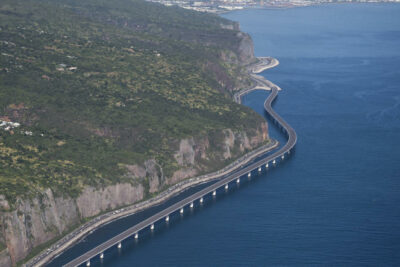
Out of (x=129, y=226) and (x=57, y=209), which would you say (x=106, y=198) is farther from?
(x=57, y=209)

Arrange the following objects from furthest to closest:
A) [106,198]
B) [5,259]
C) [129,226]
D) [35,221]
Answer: [106,198], [129,226], [35,221], [5,259]

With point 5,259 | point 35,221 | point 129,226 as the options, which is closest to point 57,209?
point 35,221

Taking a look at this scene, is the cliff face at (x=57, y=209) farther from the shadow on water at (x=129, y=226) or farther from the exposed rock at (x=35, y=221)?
the shadow on water at (x=129, y=226)

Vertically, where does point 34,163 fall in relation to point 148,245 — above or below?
above

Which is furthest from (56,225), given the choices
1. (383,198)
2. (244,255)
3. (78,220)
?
(383,198)

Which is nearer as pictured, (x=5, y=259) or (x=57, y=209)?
(x=5, y=259)

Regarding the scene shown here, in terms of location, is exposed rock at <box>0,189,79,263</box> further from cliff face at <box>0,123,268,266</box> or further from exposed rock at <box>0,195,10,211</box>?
exposed rock at <box>0,195,10,211</box>

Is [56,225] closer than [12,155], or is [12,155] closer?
[56,225]

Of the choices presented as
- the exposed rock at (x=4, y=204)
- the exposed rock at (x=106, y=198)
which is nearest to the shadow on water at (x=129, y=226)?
the exposed rock at (x=106, y=198)

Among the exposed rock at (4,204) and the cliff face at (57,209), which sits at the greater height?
the exposed rock at (4,204)

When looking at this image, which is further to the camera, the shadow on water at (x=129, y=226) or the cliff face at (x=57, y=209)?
the shadow on water at (x=129, y=226)

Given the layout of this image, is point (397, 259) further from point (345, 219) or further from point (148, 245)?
point (148, 245)
